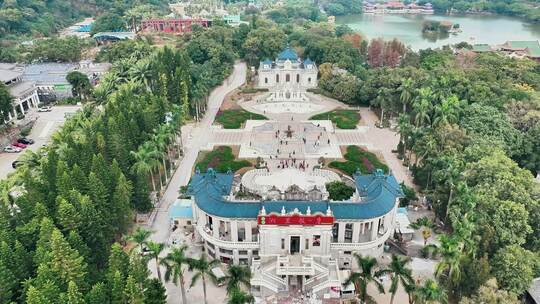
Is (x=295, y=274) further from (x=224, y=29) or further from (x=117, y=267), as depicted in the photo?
(x=224, y=29)

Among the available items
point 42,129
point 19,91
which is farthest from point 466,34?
point 19,91

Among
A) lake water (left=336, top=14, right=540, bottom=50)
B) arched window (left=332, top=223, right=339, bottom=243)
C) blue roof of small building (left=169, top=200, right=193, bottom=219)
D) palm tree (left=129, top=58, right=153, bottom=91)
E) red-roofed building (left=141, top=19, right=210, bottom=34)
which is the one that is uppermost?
red-roofed building (left=141, top=19, right=210, bottom=34)

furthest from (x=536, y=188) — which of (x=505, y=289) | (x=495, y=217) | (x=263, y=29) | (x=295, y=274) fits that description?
(x=263, y=29)

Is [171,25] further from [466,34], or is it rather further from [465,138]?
[466,34]

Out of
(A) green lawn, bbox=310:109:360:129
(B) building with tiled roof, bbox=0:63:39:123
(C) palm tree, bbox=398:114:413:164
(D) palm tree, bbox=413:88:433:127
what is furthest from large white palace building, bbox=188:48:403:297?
(B) building with tiled roof, bbox=0:63:39:123

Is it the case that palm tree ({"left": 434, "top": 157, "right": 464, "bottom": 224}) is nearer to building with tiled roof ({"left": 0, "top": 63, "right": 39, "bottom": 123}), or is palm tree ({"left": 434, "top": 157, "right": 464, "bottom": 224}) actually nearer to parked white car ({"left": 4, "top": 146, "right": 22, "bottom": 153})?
parked white car ({"left": 4, "top": 146, "right": 22, "bottom": 153})
